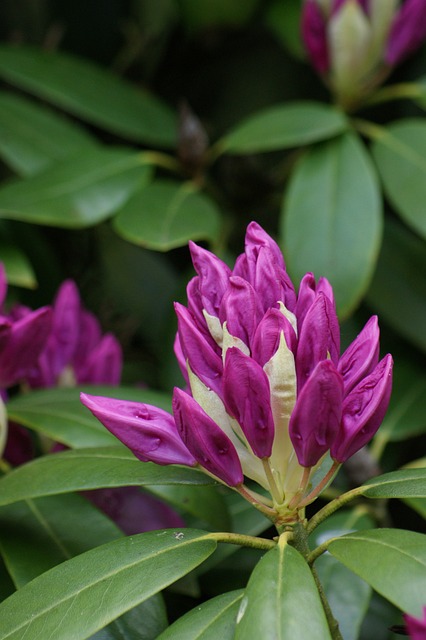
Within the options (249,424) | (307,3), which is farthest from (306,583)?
(307,3)

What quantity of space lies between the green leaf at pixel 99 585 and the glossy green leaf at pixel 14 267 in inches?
19.5

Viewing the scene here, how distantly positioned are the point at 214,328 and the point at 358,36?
71cm

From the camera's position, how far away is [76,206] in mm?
1090

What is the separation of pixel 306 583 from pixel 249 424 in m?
0.10

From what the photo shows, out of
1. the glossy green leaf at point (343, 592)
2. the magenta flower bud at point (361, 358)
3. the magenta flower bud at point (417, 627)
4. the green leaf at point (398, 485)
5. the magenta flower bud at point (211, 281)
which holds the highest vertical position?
the magenta flower bud at point (211, 281)

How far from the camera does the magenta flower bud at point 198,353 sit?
0.57 meters

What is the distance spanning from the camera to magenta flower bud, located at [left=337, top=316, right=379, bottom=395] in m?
0.57

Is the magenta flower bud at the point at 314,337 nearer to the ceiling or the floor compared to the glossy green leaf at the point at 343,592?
nearer to the ceiling

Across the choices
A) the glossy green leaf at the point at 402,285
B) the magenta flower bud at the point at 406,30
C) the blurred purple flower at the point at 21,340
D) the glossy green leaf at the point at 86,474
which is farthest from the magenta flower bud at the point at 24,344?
the magenta flower bud at the point at 406,30

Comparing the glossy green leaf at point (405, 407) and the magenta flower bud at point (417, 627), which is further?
the glossy green leaf at point (405, 407)

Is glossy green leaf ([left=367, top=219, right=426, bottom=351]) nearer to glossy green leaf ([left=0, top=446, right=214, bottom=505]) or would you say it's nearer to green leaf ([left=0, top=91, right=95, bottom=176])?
green leaf ([left=0, top=91, right=95, bottom=176])

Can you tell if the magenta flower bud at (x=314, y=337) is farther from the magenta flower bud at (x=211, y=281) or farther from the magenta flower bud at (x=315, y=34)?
the magenta flower bud at (x=315, y=34)

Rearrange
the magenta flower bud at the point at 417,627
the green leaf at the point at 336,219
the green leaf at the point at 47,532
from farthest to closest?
1. the green leaf at the point at 336,219
2. the green leaf at the point at 47,532
3. the magenta flower bud at the point at 417,627

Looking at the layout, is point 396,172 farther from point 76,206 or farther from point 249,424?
point 249,424
